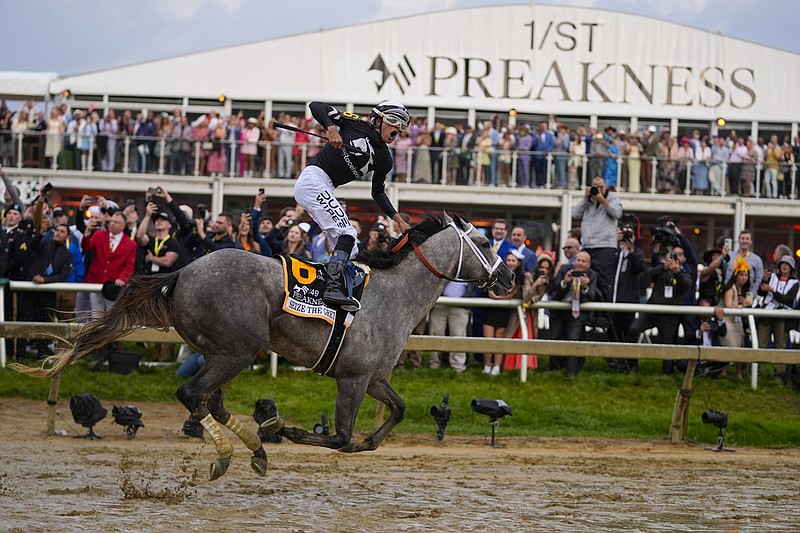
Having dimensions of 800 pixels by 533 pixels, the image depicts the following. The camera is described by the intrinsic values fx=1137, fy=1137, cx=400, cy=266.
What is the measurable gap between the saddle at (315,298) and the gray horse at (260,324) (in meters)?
0.05

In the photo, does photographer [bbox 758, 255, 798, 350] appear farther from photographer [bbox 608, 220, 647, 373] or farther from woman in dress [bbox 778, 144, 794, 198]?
woman in dress [bbox 778, 144, 794, 198]

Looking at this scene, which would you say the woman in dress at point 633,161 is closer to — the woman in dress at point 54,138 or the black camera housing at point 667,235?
the black camera housing at point 667,235

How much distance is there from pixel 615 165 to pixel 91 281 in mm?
12986

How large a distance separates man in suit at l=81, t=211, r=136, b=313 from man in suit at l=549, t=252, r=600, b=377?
511 cm

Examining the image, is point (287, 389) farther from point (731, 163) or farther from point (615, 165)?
point (731, 163)

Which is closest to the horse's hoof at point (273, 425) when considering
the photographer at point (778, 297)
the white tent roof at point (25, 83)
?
the photographer at point (778, 297)

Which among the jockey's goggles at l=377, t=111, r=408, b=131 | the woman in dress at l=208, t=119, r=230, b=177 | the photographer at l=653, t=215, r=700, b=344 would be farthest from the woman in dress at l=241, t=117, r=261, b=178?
the jockey's goggles at l=377, t=111, r=408, b=131

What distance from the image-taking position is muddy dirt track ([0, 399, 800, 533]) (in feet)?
22.4

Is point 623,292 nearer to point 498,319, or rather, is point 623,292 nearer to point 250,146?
point 498,319

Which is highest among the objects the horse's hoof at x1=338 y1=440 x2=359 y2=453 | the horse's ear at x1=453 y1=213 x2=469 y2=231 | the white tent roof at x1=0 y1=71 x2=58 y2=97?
the white tent roof at x1=0 y1=71 x2=58 y2=97

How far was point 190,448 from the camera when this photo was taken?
34.6 ft

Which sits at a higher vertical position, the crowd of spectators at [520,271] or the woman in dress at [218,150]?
the woman in dress at [218,150]

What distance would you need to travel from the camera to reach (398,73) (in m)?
30.7

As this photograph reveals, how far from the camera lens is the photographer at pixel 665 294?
13711mm
